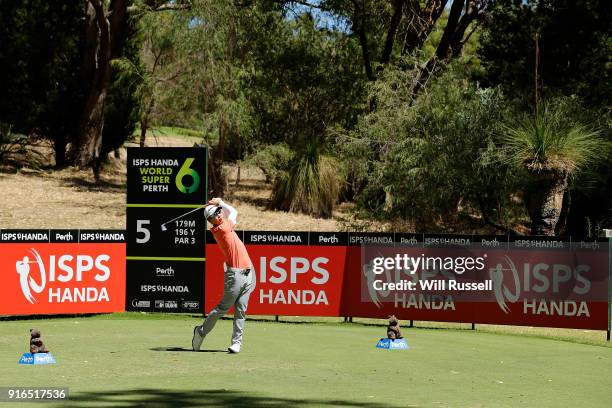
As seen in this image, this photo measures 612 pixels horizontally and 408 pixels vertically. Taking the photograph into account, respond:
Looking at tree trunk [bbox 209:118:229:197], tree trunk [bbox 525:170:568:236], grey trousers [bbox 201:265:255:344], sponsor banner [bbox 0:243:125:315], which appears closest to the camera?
grey trousers [bbox 201:265:255:344]

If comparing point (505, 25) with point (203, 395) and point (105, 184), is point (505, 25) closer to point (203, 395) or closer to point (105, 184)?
point (105, 184)

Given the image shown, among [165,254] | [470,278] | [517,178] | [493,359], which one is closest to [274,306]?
[165,254]

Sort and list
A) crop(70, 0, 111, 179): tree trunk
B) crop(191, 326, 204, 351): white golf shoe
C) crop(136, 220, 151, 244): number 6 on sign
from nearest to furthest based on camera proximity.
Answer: crop(191, 326, 204, 351): white golf shoe
crop(136, 220, 151, 244): number 6 on sign
crop(70, 0, 111, 179): tree trunk

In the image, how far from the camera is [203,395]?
10.3m

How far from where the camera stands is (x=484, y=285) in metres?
18.8

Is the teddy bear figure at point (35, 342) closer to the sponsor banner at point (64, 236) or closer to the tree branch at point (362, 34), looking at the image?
the sponsor banner at point (64, 236)

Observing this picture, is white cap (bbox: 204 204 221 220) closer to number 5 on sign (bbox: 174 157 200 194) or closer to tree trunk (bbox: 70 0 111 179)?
number 5 on sign (bbox: 174 157 200 194)

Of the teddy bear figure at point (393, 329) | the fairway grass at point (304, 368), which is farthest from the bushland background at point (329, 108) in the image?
the teddy bear figure at point (393, 329)

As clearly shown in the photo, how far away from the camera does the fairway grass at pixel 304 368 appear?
1050cm

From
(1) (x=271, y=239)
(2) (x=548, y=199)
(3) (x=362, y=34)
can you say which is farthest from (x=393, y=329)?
(3) (x=362, y=34)

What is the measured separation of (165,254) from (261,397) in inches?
355

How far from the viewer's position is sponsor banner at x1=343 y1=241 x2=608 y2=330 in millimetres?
18219

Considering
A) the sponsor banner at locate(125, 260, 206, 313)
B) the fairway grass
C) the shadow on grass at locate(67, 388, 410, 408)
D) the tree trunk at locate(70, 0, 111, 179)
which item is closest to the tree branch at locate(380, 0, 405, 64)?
the tree trunk at locate(70, 0, 111, 179)

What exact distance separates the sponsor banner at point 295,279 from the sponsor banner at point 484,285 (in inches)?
11.1
